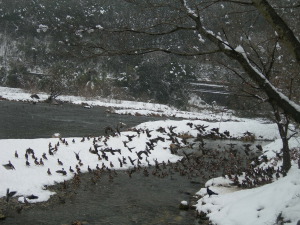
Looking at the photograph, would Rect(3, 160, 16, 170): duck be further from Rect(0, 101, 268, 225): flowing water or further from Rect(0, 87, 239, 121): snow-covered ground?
Rect(0, 87, 239, 121): snow-covered ground

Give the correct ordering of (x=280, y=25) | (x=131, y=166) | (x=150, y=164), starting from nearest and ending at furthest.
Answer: (x=280, y=25) < (x=131, y=166) < (x=150, y=164)

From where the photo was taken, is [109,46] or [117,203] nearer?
[109,46]

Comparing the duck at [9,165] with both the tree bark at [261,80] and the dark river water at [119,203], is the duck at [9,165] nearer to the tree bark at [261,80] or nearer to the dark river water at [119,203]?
the dark river water at [119,203]

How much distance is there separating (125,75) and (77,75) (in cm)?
776

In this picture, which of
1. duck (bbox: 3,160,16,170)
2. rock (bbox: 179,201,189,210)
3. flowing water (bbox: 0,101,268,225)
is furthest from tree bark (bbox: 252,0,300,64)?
duck (bbox: 3,160,16,170)

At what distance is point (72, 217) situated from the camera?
7.00m

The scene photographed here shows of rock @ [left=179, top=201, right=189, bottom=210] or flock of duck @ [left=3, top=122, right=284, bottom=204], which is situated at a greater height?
flock of duck @ [left=3, top=122, right=284, bottom=204]

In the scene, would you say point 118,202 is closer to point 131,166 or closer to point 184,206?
point 184,206

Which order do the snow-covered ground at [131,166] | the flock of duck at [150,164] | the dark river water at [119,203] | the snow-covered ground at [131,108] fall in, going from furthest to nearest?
the snow-covered ground at [131,108]
the flock of duck at [150,164]
the dark river water at [119,203]
the snow-covered ground at [131,166]

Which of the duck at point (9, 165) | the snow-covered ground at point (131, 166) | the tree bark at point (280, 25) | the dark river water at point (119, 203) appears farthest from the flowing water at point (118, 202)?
the tree bark at point (280, 25)

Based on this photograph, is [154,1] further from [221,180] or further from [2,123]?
[2,123]

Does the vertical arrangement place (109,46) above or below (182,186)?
above

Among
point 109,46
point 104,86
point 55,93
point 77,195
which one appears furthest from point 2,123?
point 104,86

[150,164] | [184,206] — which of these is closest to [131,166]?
[150,164]
